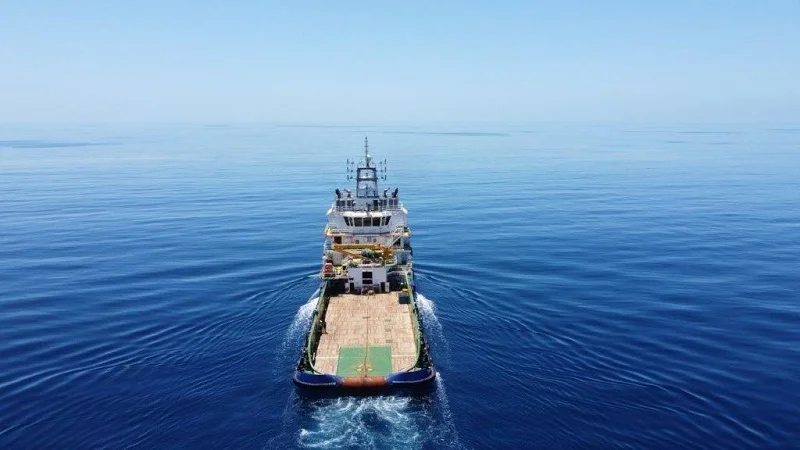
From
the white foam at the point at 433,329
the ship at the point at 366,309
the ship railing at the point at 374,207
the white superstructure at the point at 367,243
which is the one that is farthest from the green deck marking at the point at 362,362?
the ship railing at the point at 374,207

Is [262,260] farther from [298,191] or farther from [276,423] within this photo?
[298,191]

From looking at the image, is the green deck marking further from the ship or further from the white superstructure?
the white superstructure

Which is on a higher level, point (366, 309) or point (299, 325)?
point (366, 309)

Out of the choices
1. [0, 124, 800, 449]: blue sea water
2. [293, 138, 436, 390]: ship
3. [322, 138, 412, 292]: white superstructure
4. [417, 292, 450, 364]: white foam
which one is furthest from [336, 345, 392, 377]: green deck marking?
[322, 138, 412, 292]: white superstructure

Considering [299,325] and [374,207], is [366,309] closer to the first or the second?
[299,325]

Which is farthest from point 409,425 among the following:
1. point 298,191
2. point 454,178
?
point 454,178

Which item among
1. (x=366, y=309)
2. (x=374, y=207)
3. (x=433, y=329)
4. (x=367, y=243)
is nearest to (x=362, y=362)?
(x=366, y=309)
